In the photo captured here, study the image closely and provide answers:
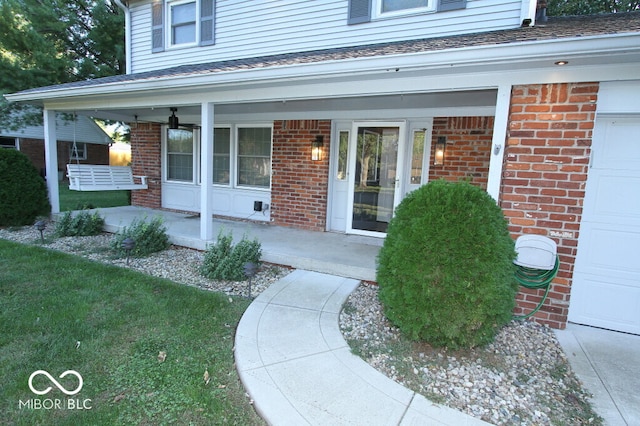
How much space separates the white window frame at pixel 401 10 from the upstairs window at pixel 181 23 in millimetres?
3406

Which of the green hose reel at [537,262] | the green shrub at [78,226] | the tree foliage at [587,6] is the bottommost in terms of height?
the green shrub at [78,226]

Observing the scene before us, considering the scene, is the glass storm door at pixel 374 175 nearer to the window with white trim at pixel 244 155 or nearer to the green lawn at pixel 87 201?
the window with white trim at pixel 244 155

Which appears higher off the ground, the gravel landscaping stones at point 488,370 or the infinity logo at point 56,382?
the gravel landscaping stones at point 488,370

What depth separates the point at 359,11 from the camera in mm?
5520

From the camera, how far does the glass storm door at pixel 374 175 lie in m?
5.75

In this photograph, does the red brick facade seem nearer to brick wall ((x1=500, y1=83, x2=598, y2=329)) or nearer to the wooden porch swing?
brick wall ((x1=500, y1=83, x2=598, y2=329))

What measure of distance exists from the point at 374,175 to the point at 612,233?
3418 mm

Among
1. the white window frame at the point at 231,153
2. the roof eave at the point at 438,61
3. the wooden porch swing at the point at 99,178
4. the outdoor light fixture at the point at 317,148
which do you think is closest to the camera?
the roof eave at the point at 438,61

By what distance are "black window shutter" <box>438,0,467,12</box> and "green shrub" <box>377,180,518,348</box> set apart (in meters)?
3.61

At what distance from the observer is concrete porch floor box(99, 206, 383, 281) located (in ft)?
14.3

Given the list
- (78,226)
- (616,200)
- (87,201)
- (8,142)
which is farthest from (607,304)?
(8,142)

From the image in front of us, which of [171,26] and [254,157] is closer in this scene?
[254,157]

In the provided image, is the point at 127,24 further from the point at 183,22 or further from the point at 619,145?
the point at 619,145

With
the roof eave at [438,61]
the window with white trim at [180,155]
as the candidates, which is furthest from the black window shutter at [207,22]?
the roof eave at [438,61]
